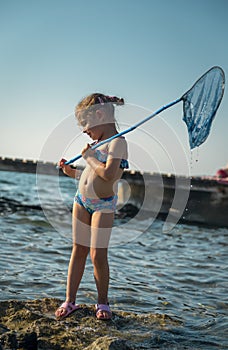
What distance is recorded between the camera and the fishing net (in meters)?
4.08

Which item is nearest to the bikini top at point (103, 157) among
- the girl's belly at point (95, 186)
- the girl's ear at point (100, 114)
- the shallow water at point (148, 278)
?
the girl's belly at point (95, 186)

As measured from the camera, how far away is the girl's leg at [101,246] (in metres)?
3.90

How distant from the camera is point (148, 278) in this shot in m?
6.06

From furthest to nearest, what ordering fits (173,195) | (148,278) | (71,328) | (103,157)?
(173,195) < (148,278) < (103,157) < (71,328)

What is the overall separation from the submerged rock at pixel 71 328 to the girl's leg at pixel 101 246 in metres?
0.20

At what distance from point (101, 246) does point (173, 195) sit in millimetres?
14305

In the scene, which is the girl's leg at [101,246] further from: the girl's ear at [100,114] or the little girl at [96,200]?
the girl's ear at [100,114]

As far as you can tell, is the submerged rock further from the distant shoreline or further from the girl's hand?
the distant shoreline

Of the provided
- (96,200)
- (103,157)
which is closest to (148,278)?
(96,200)

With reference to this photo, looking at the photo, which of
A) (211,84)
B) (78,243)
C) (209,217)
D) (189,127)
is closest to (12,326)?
(78,243)

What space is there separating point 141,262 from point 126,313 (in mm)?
2933

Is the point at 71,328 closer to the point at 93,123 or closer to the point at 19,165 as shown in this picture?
the point at 93,123

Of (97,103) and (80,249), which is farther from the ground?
(97,103)

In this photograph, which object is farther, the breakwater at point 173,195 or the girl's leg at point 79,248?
the breakwater at point 173,195
